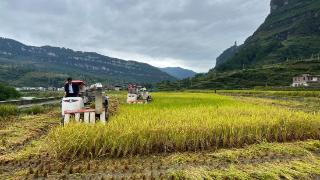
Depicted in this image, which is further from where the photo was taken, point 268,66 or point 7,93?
point 268,66

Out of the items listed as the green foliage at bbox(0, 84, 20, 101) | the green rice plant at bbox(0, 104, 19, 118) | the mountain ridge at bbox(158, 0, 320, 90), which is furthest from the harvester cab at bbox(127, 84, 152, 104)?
the mountain ridge at bbox(158, 0, 320, 90)

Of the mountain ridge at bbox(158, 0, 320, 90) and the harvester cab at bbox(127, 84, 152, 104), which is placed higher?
the mountain ridge at bbox(158, 0, 320, 90)

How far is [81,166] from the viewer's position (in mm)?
9406

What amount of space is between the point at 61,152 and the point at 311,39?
188m

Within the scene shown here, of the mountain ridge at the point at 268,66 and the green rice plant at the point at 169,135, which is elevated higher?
the mountain ridge at the point at 268,66

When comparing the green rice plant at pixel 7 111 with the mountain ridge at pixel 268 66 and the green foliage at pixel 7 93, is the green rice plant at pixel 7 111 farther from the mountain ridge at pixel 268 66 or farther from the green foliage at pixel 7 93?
the mountain ridge at pixel 268 66

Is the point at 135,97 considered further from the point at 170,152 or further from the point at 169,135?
the point at 170,152

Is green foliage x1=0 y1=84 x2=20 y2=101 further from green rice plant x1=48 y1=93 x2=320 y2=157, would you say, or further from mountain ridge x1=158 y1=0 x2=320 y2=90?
mountain ridge x1=158 y1=0 x2=320 y2=90

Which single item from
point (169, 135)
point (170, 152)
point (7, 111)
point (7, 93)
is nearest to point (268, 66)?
point (7, 93)

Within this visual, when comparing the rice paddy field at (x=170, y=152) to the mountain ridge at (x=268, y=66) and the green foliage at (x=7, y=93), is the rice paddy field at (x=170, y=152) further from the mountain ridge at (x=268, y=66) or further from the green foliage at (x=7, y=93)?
the mountain ridge at (x=268, y=66)

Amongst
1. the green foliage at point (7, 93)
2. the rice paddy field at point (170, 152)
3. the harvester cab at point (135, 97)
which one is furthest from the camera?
the green foliage at point (7, 93)

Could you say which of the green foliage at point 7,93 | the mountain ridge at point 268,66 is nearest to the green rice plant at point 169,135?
the green foliage at point 7,93

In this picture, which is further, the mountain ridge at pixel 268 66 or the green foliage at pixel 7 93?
the mountain ridge at pixel 268 66

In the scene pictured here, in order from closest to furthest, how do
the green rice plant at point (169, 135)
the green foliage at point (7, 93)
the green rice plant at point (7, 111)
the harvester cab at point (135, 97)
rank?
the green rice plant at point (169, 135), the green rice plant at point (7, 111), the harvester cab at point (135, 97), the green foliage at point (7, 93)
